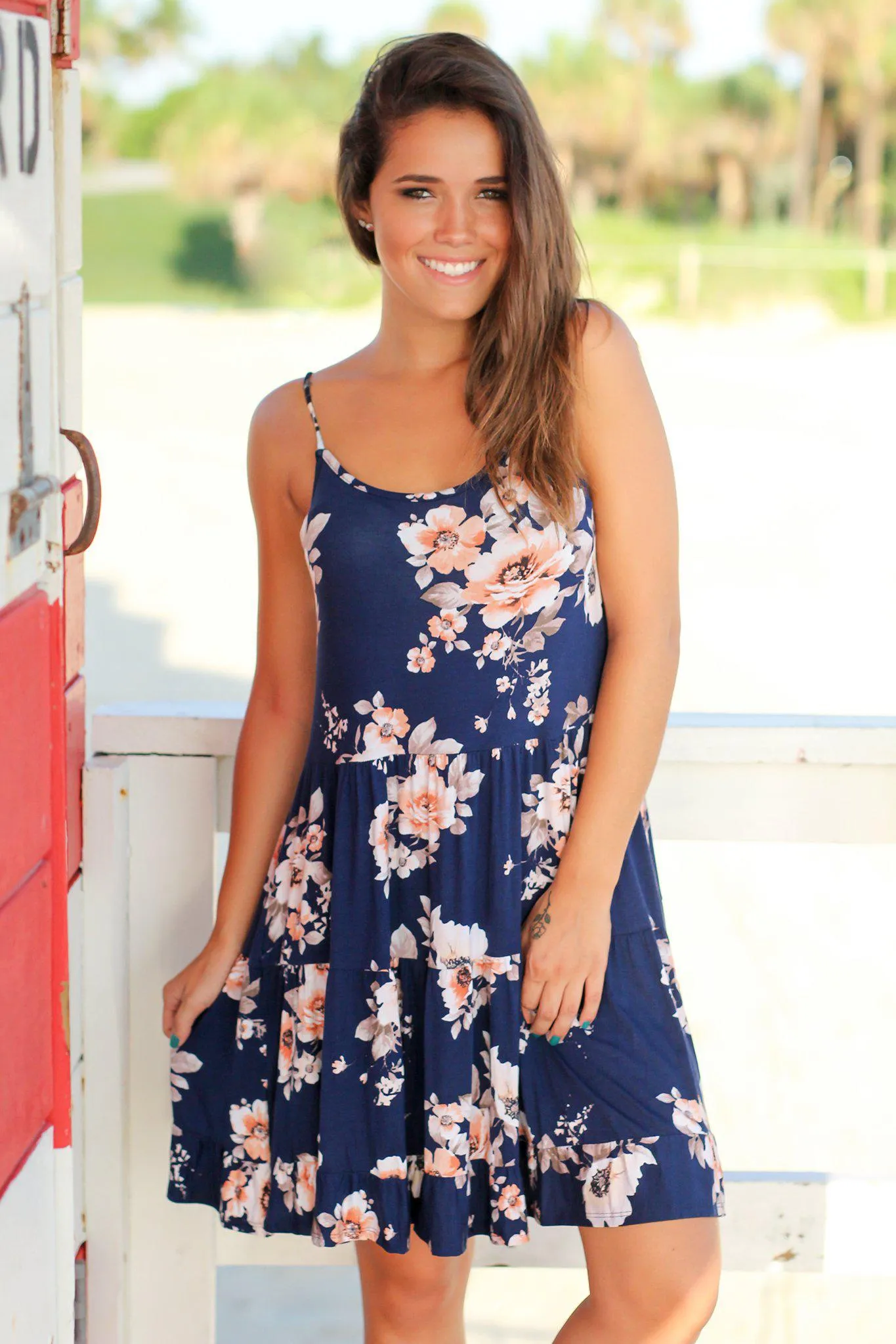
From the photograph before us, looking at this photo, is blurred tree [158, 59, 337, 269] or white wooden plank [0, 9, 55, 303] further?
blurred tree [158, 59, 337, 269]

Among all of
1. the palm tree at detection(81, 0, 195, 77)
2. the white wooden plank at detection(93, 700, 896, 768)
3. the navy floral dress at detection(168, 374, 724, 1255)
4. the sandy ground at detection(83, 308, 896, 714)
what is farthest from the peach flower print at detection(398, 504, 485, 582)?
the palm tree at detection(81, 0, 195, 77)

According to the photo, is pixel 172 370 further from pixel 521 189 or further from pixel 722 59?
pixel 521 189

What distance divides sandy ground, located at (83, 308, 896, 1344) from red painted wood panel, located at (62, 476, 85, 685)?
110cm

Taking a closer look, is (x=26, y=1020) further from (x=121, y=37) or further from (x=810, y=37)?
(x=121, y=37)

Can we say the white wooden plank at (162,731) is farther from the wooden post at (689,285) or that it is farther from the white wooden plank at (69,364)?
the wooden post at (689,285)

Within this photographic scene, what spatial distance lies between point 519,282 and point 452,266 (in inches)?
3.1

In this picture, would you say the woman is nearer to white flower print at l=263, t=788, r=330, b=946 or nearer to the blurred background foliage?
white flower print at l=263, t=788, r=330, b=946

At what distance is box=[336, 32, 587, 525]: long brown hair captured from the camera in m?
1.61

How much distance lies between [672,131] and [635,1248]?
2520 cm

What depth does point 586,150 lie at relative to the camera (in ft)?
82.5

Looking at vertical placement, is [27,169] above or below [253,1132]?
above

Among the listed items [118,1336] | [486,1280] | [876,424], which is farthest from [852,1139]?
[876,424]

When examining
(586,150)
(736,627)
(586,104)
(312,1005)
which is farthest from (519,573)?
(586,104)

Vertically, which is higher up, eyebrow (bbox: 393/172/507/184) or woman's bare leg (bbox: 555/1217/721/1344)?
eyebrow (bbox: 393/172/507/184)
